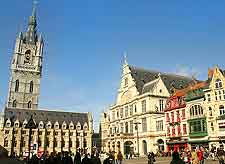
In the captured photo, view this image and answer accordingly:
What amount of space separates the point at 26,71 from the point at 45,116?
28.3 m

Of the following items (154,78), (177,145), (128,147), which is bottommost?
(128,147)

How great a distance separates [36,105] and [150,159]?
93.7 meters

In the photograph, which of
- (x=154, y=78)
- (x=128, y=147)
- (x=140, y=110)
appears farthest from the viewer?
(x=154, y=78)

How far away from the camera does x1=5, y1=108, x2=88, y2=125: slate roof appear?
307ft

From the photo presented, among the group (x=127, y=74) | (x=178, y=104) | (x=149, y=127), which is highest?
(x=127, y=74)

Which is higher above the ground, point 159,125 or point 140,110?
point 140,110

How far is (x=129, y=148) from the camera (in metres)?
64.2

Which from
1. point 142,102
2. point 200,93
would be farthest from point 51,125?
point 200,93

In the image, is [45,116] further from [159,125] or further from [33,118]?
[159,125]

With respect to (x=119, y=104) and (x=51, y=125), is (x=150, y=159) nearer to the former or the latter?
(x=119, y=104)

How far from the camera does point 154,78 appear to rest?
70750 mm

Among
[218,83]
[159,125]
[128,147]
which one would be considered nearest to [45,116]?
[128,147]

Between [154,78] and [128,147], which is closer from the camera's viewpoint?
[128,147]

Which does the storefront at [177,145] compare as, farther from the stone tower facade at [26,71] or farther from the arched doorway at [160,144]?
the stone tower facade at [26,71]
